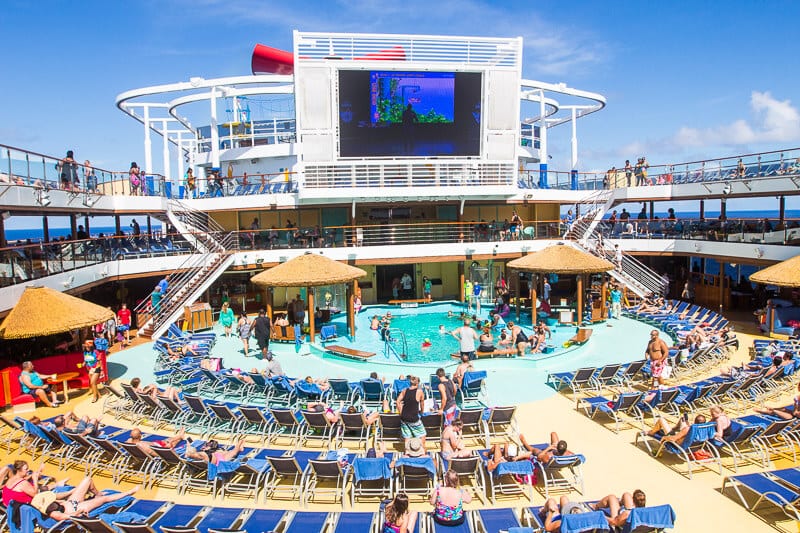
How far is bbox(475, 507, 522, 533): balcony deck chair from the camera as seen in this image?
23.4ft

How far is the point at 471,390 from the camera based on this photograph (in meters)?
12.5

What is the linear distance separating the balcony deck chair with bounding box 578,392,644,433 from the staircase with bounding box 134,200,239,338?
14.6 m

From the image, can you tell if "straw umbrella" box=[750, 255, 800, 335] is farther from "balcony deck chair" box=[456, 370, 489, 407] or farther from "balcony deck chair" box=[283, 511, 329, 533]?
"balcony deck chair" box=[283, 511, 329, 533]

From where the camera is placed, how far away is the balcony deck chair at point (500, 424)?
34.2 feet

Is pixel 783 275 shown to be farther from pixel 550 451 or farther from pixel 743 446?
pixel 550 451

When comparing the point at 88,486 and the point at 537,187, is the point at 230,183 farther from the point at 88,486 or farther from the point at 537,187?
the point at 88,486

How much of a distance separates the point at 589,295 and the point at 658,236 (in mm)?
6754

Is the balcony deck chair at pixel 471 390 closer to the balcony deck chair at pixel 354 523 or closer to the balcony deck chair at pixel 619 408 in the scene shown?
the balcony deck chair at pixel 619 408

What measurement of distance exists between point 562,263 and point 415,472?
13471 mm

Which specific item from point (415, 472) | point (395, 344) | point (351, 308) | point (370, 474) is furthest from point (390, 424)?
point (351, 308)

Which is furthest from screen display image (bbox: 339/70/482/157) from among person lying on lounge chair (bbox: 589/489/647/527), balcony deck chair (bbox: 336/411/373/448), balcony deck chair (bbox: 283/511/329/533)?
person lying on lounge chair (bbox: 589/489/647/527)

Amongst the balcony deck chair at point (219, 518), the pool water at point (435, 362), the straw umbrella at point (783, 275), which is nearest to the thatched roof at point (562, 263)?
the pool water at point (435, 362)

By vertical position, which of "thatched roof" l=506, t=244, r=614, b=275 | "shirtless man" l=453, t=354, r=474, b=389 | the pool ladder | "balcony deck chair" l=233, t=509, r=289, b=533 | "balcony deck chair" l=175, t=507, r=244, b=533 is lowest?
the pool ladder

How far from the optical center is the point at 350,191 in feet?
80.2
